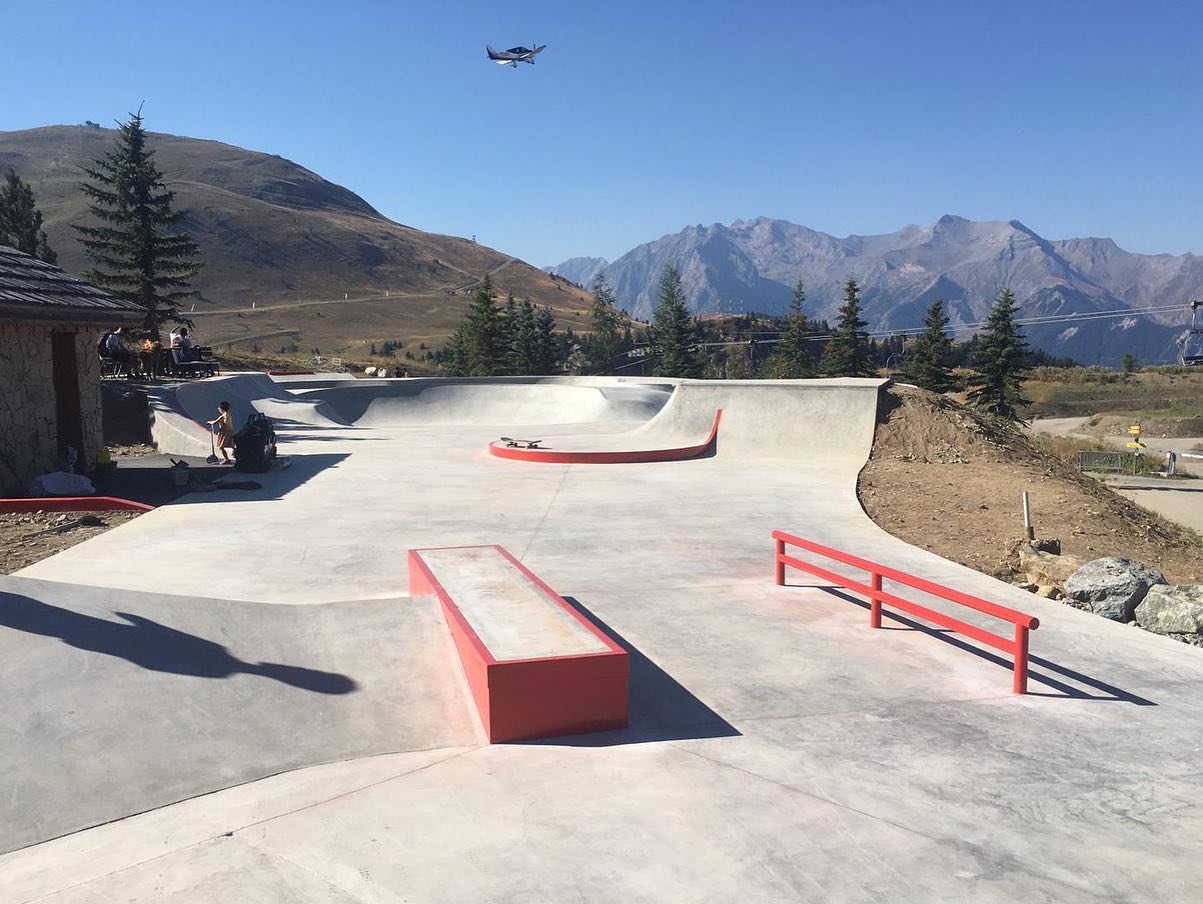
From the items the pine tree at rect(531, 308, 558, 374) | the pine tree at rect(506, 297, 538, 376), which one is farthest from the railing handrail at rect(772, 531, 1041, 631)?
the pine tree at rect(531, 308, 558, 374)

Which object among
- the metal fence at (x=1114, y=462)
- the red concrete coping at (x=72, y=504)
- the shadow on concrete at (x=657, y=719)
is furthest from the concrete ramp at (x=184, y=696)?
the metal fence at (x=1114, y=462)

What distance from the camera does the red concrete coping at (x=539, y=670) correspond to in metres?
4.95

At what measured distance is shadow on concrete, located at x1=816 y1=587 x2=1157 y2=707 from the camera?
588cm

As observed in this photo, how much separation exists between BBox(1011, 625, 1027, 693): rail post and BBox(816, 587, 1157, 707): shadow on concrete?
91 millimetres

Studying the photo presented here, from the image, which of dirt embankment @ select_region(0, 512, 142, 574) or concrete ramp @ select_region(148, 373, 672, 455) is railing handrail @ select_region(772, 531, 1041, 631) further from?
concrete ramp @ select_region(148, 373, 672, 455)

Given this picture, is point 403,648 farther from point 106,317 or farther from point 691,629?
point 106,317

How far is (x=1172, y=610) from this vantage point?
306 inches

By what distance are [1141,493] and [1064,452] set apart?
43.8ft

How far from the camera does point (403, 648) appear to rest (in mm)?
6293

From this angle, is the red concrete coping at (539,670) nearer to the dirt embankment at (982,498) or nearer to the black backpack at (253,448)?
the dirt embankment at (982,498)

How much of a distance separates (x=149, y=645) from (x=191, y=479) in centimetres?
980

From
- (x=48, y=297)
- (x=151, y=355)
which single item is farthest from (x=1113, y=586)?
(x=151, y=355)

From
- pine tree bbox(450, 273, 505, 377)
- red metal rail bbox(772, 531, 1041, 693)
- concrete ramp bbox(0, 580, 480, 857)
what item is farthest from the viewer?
pine tree bbox(450, 273, 505, 377)

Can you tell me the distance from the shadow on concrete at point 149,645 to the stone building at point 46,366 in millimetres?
7864
